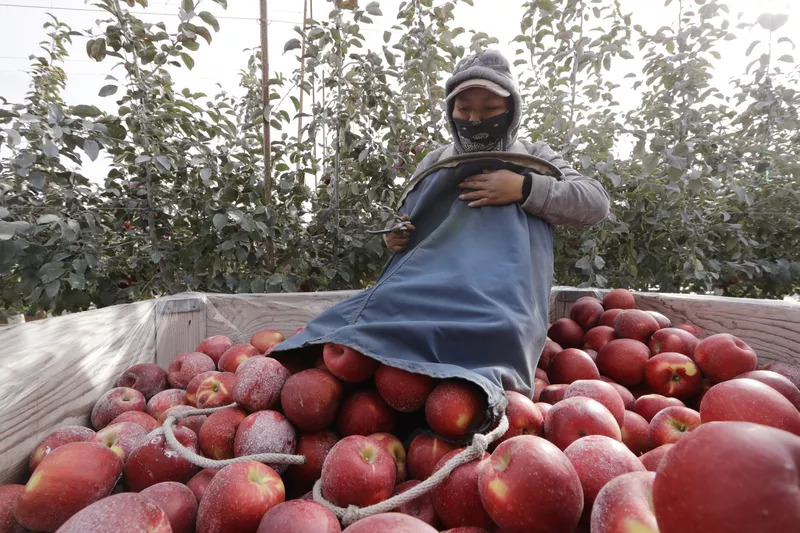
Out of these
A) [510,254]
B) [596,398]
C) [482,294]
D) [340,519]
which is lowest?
[340,519]

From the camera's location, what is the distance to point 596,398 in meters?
1.11

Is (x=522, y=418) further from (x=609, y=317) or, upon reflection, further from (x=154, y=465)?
(x=609, y=317)

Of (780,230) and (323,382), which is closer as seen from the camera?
(323,382)

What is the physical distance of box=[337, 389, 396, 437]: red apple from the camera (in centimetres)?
109

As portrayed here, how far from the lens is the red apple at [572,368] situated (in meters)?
1.50

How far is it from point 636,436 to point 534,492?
593 millimetres

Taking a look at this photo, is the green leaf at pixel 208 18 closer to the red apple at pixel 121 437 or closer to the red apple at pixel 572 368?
the red apple at pixel 121 437

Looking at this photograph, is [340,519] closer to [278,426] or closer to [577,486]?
[278,426]

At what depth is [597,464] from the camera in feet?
2.57

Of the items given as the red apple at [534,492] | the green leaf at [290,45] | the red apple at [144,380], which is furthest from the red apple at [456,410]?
the green leaf at [290,45]

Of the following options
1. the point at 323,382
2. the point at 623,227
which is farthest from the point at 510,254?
the point at 623,227

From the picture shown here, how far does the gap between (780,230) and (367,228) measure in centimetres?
323

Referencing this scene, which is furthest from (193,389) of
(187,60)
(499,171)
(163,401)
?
(187,60)

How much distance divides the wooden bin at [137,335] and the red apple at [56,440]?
3 centimetres
